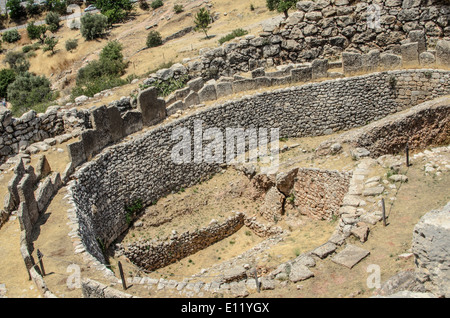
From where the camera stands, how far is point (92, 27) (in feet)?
149

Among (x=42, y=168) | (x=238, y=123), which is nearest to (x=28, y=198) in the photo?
(x=42, y=168)

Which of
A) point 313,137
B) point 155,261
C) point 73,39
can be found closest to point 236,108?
point 313,137

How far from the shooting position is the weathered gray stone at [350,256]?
36.0 ft

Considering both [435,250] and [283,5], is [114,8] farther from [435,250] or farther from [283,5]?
[435,250]

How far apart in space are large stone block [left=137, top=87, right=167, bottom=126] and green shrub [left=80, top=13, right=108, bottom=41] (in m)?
29.9

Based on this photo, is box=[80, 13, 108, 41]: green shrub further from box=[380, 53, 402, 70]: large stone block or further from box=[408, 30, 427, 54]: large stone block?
box=[408, 30, 427, 54]: large stone block

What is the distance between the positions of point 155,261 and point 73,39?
118 ft

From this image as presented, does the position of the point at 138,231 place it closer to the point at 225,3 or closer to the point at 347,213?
the point at 347,213

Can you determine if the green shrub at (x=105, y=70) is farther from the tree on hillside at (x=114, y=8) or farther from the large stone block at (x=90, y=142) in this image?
the tree on hillside at (x=114, y=8)

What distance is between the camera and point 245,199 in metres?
18.5

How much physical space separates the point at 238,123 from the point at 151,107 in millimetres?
3541

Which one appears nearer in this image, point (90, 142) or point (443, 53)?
point (90, 142)

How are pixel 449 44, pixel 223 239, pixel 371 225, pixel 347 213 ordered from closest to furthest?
pixel 371 225 → pixel 347 213 → pixel 223 239 → pixel 449 44
